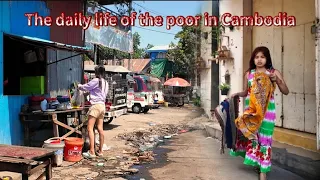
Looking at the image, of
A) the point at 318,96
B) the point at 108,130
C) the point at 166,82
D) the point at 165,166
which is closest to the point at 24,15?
the point at 165,166

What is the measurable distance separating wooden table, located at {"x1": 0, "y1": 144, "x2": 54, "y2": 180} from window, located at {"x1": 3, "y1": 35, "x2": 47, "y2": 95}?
3192 mm

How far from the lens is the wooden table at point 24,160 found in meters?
3.40

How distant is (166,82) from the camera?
17.5 metres

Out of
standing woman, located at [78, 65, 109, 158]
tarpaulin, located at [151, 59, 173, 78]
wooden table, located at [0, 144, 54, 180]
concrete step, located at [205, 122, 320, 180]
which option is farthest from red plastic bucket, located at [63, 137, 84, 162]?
tarpaulin, located at [151, 59, 173, 78]

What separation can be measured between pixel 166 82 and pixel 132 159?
38.0 feet

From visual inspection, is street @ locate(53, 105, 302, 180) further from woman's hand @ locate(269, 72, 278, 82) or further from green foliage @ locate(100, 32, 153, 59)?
green foliage @ locate(100, 32, 153, 59)

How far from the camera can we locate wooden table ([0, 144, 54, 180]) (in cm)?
340

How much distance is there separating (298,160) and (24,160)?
3884 millimetres

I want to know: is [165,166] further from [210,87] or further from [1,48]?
[210,87]

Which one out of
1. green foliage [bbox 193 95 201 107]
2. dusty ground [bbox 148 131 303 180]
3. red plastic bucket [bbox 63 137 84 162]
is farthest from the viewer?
green foliage [bbox 193 95 201 107]

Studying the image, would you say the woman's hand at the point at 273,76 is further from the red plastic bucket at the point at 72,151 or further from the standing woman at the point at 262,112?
the red plastic bucket at the point at 72,151

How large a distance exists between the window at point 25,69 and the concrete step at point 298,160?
17.0 ft

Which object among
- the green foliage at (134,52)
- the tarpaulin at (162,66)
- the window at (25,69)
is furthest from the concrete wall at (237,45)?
the tarpaulin at (162,66)

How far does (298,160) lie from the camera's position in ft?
15.8
